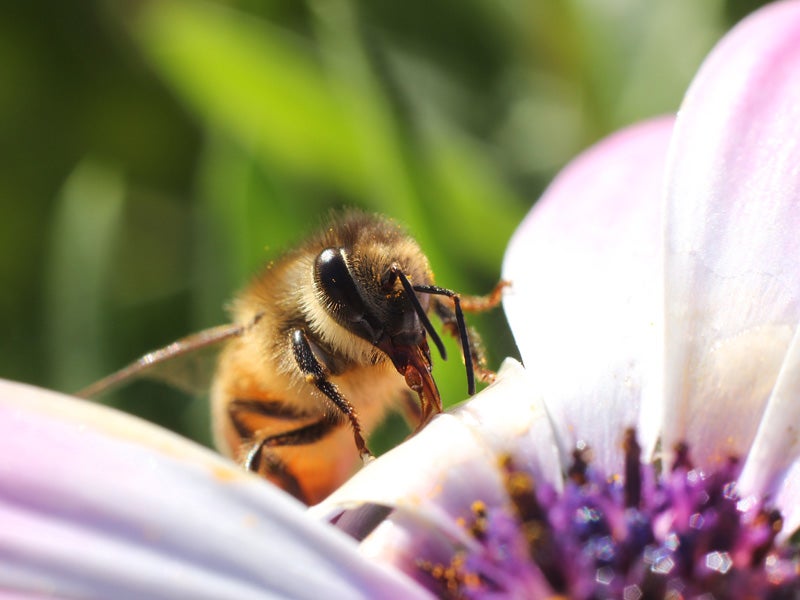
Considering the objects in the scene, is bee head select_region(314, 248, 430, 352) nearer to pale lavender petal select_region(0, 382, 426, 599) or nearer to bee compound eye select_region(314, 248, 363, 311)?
bee compound eye select_region(314, 248, 363, 311)

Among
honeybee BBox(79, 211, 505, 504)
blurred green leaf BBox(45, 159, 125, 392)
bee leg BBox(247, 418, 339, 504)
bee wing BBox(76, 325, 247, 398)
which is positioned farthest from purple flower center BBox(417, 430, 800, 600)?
blurred green leaf BBox(45, 159, 125, 392)

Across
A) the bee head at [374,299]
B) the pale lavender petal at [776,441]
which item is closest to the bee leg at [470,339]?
the bee head at [374,299]

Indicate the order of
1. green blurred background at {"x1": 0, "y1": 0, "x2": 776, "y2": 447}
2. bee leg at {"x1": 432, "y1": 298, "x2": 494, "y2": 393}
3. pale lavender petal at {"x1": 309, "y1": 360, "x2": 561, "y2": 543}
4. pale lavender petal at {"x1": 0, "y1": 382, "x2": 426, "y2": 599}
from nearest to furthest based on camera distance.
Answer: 1. pale lavender petal at {"x1": 0, "y1": 382, "x2": 426, "y2": 599}
2. pale lavender petal at {"x1": 309, "y1": 360, "x2": 561, "y2": 543}
3. bee leg at {"x1": 432, "y1": 298, "x2": 494, "y2": 393}
4. green blurred background at {"x1": 0, "y1": 0, "x2": 776, "y2": 447}

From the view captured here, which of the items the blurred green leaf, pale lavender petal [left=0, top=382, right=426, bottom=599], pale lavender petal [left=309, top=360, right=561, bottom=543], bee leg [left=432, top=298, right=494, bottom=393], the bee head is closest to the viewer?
pale lavender petal [left=0, top=382, right=426, bottom=599]

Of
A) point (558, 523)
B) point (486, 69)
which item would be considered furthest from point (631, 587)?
point (486, 69)

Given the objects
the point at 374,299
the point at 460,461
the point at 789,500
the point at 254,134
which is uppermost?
the point at 254,134

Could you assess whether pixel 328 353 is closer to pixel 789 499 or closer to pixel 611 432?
pixel 611 432

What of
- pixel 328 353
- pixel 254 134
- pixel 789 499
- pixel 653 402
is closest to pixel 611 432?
pixel 653 402

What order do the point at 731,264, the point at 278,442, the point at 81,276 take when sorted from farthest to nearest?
the point at 81,276 < the point at 278,442 < the point at 731,264
